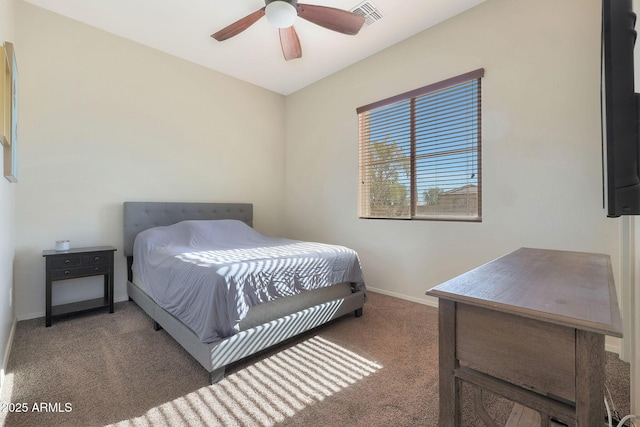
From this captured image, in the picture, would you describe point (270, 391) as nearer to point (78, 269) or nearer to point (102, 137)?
point (78, 269)

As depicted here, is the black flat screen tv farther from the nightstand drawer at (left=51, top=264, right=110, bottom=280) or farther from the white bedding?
the nightstand drawer at (left=51, top=264, right=110, bottom=280)

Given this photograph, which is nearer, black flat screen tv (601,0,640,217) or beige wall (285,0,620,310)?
black flat screen tv (601,0,640,217)

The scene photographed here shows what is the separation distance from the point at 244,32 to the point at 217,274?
8.70ft

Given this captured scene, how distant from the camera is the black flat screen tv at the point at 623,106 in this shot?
0.91m

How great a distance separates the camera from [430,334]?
237 centimetres

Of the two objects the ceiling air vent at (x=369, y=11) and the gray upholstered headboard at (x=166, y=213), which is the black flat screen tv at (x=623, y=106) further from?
the gray upholstered headboard at (x=166, y=213)

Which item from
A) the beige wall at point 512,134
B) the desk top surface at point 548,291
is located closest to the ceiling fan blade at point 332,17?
the beige wall at point 512,134

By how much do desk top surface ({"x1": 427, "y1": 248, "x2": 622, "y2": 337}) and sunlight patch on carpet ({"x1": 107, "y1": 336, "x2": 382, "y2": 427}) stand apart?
3.70ft

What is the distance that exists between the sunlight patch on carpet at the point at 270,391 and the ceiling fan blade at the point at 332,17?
2.65 meters

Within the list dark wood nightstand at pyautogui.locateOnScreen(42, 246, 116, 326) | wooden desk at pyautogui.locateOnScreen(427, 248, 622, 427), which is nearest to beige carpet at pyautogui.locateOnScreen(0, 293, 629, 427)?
dark wood nightstand at pyautogui.locateOnScreen(42, 246, 116, 326)

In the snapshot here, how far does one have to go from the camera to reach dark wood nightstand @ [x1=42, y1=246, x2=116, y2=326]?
2.50 metres

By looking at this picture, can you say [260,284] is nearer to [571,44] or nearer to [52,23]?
[571,44]

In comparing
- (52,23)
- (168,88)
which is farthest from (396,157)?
(52,23)

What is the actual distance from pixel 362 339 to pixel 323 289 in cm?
50
